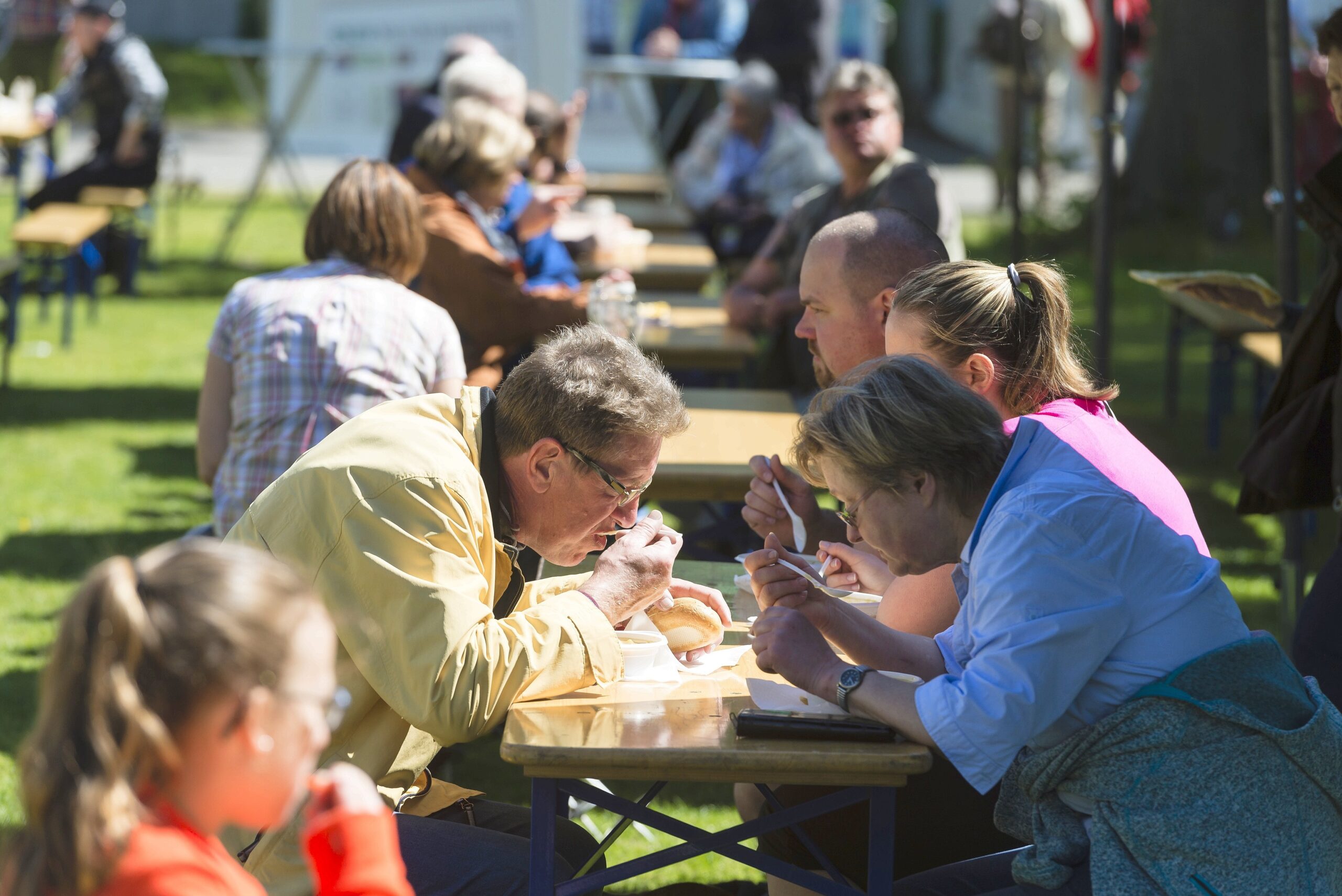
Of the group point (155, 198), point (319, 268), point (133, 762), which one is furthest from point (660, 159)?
point (133, 762)

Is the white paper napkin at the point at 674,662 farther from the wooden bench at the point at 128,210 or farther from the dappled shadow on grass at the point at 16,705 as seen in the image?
the wooden bench at the point at 128,210

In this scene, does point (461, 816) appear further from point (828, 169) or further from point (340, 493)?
point (828, 169)

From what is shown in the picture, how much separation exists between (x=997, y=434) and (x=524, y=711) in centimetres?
80

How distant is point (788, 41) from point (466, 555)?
892cm

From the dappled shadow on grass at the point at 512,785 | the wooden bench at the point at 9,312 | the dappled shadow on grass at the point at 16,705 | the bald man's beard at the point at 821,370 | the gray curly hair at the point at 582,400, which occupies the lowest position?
the dappled shadow on grass at the point at 512,785

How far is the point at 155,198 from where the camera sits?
13539 millimetres

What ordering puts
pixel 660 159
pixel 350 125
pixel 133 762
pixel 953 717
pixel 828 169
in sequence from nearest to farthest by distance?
pixel 133 762
pixel 953 717
pixel 828 169
pixel 660 159
pixel 350 125

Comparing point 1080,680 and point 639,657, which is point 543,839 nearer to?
point 639,657

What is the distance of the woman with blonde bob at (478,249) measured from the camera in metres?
5.03

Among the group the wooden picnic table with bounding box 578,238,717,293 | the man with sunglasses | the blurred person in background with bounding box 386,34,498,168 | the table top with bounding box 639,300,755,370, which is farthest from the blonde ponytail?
the blurred person in background with bounding box 386,34,498,168

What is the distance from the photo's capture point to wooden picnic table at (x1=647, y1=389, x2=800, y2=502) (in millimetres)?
3516

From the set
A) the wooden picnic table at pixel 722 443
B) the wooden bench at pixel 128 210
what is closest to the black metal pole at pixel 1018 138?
the wooden picnic table at pixel 722 443

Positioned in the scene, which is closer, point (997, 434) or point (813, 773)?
point (813, 773)

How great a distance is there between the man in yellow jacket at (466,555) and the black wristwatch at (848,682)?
385 mm
